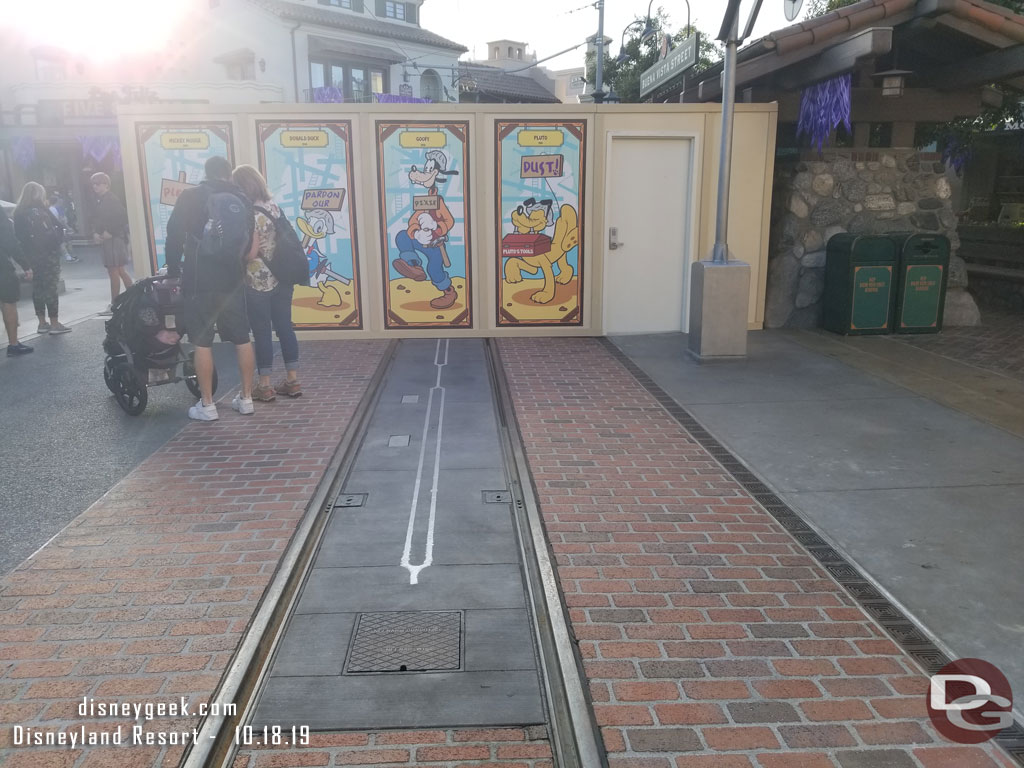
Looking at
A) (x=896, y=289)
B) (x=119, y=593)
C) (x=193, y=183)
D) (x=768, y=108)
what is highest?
(x=768, y=108)

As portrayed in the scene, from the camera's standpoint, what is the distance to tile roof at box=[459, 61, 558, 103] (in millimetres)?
40094

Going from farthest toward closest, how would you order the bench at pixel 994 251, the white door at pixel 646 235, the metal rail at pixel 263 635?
1. the bench at pixel 994 251
2. the white door at pixel 646 235
3. the metal rail at pixel 263 635

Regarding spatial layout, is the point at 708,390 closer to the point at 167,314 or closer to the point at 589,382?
the point at 589,382

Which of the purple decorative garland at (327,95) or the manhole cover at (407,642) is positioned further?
the purple decorative garland at (327,95)

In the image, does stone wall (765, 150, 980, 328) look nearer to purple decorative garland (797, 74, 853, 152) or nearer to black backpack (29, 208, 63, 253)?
purple decorative garland (797, 74, 853, 152)

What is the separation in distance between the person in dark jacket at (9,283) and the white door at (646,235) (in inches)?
272

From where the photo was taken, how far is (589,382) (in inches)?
316

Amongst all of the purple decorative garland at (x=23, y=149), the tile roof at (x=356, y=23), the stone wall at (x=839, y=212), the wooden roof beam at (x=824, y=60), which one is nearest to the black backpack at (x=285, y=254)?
the wooden roof beam at (x=824, y=60)

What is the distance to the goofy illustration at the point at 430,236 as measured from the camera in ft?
32.6

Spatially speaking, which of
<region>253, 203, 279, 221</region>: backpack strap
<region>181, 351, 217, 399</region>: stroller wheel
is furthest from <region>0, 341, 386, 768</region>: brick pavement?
<region>253, 203, 279, 221</region>: backpack strap

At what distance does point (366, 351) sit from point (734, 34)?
5.27m

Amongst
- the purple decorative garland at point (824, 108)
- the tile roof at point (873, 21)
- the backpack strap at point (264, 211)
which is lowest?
the backpack strap at point (264, 211)

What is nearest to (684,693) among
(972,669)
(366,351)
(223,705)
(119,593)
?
(972,669)

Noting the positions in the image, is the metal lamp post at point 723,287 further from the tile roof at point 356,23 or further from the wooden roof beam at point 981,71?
the tile roof at point 356,23
